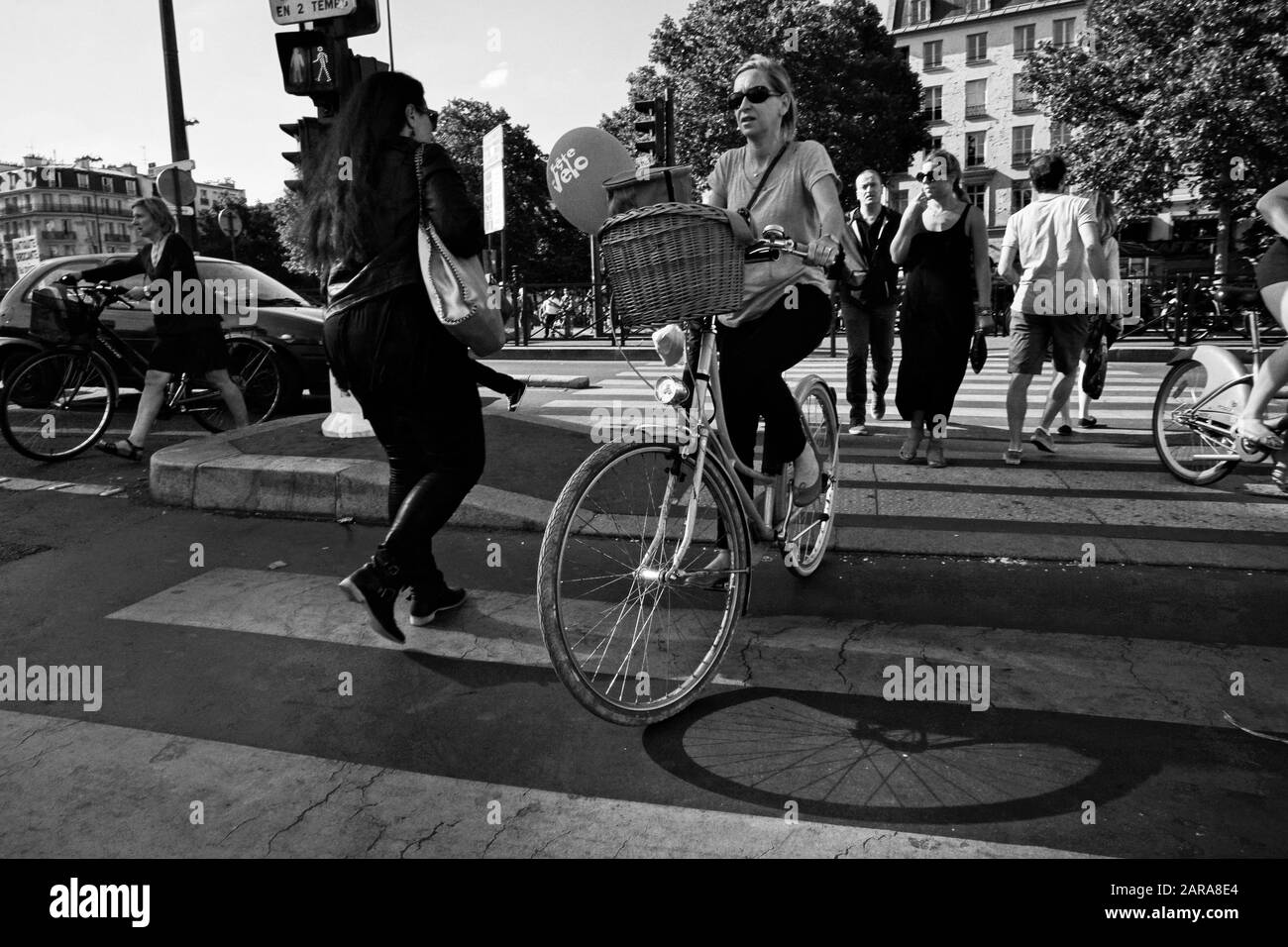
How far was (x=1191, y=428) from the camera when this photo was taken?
5770 millimetres

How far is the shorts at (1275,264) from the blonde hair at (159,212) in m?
6.47

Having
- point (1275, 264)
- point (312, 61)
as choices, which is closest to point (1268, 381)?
point (1275, 264)

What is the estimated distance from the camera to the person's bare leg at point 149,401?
22.5 feet

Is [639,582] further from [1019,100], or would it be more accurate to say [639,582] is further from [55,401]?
[1019,100]

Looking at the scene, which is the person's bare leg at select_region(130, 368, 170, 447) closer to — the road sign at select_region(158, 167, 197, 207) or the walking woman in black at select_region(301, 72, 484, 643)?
the walking woman in black at select_region(301, 72, 484, 643)

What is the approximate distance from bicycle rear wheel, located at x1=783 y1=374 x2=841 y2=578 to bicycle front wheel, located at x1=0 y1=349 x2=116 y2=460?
5.12 metres

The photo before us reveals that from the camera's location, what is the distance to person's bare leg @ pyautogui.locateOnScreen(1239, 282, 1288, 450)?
16.1 ft

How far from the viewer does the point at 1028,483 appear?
5.83m

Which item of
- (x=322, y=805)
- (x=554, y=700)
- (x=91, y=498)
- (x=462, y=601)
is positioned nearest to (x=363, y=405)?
(x=462, y=601)

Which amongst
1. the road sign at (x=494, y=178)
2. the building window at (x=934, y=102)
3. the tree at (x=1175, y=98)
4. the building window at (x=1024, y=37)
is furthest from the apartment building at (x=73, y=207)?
the road sign at (x=494, y=178)

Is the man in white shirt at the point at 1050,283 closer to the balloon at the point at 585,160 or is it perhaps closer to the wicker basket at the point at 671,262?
the balloon at the point at 585,160

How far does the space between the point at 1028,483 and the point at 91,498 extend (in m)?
5.42

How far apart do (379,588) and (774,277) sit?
5.45ft

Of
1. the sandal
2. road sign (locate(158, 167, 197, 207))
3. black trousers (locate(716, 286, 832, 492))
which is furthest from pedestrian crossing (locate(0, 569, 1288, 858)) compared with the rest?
road sign (locate(158, 167, 197, 207))
